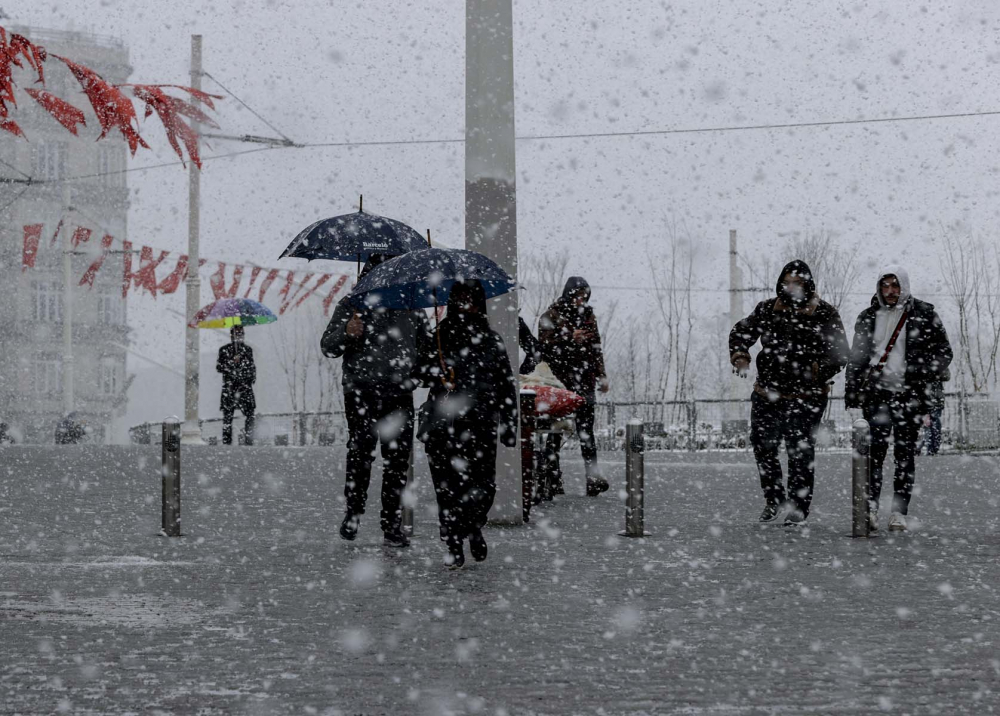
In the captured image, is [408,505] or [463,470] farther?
[408,505]

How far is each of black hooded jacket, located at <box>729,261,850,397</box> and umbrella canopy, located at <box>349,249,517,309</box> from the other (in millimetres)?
2340

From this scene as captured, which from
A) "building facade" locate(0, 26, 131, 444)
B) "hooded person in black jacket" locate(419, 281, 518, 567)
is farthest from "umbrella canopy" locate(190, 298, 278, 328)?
"building facade" locate(0, 26, 131, 444)

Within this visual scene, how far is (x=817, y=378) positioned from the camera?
1040cm

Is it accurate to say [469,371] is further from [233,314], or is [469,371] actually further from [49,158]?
[49,158]

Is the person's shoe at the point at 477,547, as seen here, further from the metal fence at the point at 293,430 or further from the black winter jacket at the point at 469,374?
the metal fence at the point at 293,430

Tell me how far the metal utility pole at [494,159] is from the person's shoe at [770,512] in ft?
6.24

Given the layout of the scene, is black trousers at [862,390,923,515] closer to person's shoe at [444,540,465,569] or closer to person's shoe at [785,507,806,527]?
person's shoe at [785,507,806,527]

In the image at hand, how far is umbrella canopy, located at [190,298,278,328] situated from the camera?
982 inches

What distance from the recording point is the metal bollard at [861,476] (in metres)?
9.88

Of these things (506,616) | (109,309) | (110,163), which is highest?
(110,163)

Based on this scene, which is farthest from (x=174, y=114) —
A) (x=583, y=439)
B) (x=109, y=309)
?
(x=109, y=309)

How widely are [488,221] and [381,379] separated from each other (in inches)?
81.2

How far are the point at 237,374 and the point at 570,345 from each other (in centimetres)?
1130

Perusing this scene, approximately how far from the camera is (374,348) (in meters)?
8.84
